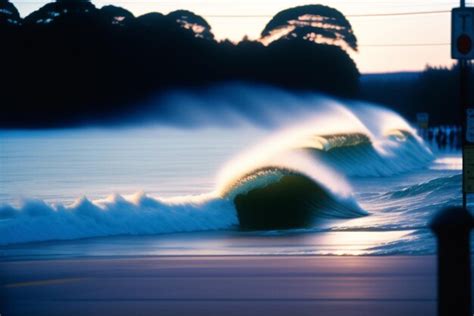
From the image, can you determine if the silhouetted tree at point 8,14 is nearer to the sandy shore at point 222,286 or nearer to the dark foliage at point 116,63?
the dark foliage at point 116,63

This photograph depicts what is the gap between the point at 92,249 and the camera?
1717cm

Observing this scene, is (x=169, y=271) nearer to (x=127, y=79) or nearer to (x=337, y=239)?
(x=337, y=239)

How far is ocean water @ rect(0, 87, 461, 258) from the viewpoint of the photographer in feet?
58.2

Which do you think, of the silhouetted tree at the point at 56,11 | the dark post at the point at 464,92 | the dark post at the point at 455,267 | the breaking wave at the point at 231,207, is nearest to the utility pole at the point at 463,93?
the dark post at the point at 464,92

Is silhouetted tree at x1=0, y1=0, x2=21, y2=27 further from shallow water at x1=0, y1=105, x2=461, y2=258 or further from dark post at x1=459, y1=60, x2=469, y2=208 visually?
dark post at x1=459, y1=60, x2=469, y2=208

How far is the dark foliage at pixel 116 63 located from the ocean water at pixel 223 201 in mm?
28432

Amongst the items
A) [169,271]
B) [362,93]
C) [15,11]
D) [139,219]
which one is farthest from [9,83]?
[169,271]

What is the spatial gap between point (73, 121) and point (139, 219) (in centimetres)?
8833

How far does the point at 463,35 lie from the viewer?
1448 centimetres

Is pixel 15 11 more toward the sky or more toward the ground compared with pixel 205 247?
more toward the sky

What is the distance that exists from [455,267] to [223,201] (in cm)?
2072

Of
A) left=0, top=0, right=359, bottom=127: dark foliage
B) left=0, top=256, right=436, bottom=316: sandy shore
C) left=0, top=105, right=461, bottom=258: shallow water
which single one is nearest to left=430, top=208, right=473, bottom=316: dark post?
left=0, top=256, right=436, bottom=316: sandy shore

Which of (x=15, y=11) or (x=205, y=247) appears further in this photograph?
(x=15, y=11)

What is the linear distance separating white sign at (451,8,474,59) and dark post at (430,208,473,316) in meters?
8.55
